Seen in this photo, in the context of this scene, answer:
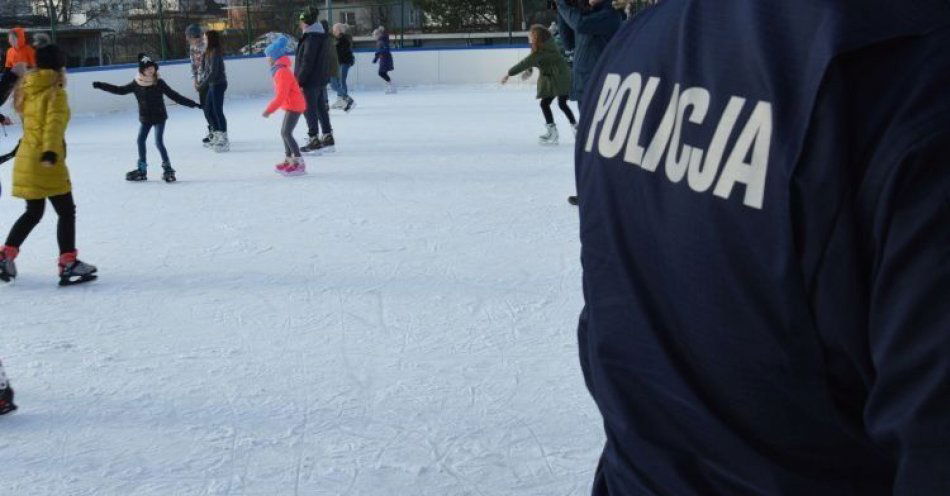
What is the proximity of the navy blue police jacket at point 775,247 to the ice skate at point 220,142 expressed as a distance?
9146 millimetres

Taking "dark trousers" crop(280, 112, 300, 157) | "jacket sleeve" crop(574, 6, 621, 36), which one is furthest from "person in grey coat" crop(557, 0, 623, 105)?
"dark trousers" crop(280, 112, 300, 157)

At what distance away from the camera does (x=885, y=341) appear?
0.60 metres

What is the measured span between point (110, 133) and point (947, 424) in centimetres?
Answer: 1167

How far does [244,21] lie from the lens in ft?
64.6

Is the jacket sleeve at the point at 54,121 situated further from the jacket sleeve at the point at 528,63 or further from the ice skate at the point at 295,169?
the jacket sleeve at the point at 528,63

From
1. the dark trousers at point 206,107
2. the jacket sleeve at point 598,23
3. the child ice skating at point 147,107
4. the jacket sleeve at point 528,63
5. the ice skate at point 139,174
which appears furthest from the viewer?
the dark trousers at point 206,107

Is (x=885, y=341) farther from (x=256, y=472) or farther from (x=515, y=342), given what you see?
(x=515, y=342)

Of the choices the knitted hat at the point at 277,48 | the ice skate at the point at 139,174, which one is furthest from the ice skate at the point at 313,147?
the ice skate at the point at 139,174

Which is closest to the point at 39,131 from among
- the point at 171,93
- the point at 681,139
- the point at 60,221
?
the point at 60,221

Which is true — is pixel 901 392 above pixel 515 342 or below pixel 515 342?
above

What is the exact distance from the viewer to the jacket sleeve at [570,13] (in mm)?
6327

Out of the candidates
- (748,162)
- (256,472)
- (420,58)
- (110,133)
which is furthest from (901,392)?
(420,58)

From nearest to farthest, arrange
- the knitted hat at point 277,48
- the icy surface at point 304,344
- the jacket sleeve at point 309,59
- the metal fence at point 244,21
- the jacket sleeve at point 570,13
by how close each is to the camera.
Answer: the icy surface at point 304,344 < the jacket sleeve at point 570,13 < the knitted hat at point 277,48 < the jacket sleeve at point 309,59 < the metal fence at point 244,21

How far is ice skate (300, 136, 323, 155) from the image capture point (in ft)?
30.7
